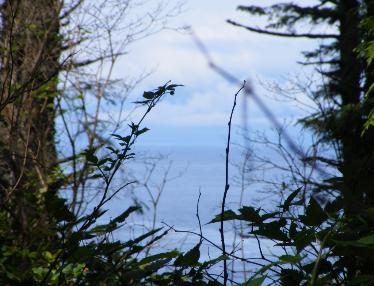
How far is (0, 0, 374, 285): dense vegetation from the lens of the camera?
1.48 meters

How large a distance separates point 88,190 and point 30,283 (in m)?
8.05

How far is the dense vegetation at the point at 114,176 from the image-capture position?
148 cm

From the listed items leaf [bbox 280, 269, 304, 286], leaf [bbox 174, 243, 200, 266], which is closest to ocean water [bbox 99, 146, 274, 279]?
leaf [bbox 174, 243, 200, 266]

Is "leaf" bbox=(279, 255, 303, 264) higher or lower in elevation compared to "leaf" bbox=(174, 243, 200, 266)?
lower

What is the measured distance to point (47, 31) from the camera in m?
9.43

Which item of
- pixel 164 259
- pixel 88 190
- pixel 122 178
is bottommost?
pixel 164 259

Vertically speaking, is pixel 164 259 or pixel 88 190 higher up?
pixel 88 190

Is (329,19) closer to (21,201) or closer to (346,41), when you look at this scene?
(346,41)

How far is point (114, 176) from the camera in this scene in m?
11.7

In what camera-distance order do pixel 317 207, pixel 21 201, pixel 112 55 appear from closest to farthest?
pixel 317 207 < pixel 21 201 < pixel 112 55

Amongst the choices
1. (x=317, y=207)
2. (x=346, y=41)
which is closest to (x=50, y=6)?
(x=346, y=41)

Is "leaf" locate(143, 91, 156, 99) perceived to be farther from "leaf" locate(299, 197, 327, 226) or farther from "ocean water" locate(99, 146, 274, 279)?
"leaf" locate(299, 197, 327, 226)

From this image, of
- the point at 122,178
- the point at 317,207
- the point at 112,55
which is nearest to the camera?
the point at 317,207

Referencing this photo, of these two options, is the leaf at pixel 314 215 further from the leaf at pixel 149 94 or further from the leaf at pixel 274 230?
the leaf at pixel 149 94
